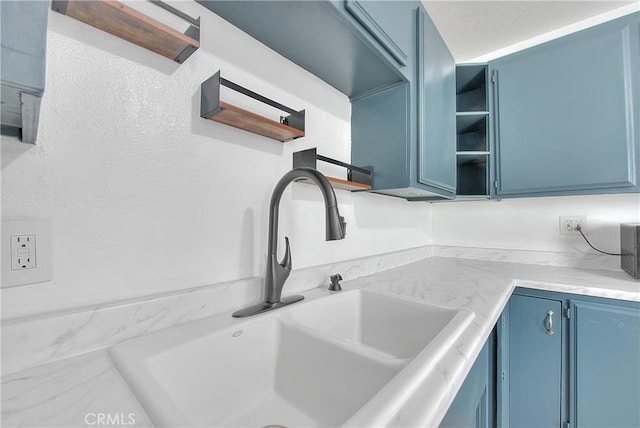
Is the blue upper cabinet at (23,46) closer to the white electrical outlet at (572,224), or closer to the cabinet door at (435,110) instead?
the cabinet door at (435,110)

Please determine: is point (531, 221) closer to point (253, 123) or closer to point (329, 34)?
point (329, 34)

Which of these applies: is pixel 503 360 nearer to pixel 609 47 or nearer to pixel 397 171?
pixel 397 171

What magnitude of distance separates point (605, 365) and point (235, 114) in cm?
172

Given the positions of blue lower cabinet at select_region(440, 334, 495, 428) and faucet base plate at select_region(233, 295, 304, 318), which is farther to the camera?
faucet base plate at select_region(233, 295, 304, 318)

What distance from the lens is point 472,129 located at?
193cm

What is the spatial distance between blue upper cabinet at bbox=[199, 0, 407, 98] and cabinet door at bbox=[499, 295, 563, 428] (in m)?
1.24

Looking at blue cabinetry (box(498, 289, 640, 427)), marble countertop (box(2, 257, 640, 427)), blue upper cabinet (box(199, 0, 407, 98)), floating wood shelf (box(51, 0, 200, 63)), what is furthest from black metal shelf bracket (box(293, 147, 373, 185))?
blue cabinetry (box(498, 289, 640, 427))

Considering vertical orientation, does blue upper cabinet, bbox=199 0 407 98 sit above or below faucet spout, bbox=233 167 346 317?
above

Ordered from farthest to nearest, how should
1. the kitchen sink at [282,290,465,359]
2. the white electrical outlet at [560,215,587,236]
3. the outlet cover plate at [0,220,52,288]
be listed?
the white electrical outlet at [560,215,587,236] < the kitchen sink at [282,290,465,359] < the outlet cover plate at [0,220,52,288]

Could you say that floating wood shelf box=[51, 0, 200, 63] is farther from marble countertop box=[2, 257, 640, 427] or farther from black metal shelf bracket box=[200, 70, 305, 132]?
marble countertop box=[2, 257, 640, 427]

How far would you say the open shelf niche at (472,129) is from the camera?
1.70m

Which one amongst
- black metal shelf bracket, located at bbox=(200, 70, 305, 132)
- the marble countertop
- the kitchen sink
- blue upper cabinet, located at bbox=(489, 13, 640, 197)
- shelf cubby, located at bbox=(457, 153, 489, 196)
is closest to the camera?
the marble countertop

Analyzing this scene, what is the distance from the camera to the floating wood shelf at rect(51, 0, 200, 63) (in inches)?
20.7
